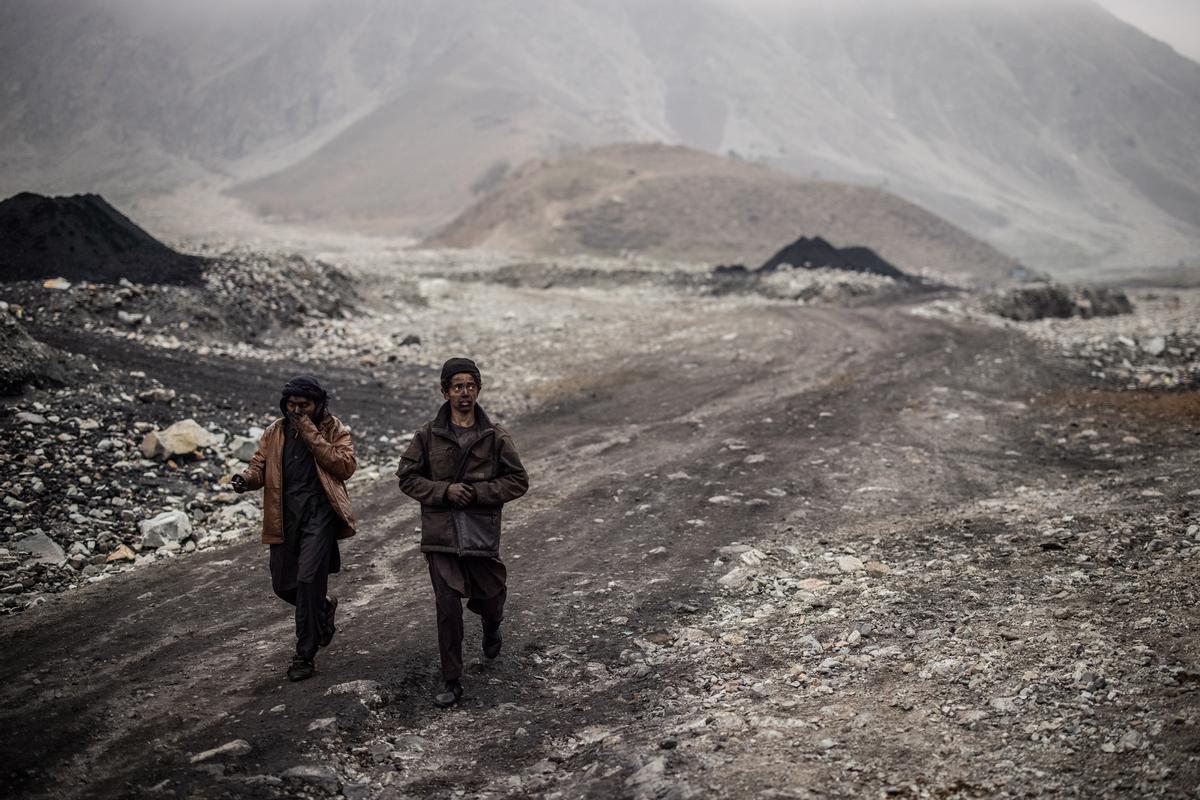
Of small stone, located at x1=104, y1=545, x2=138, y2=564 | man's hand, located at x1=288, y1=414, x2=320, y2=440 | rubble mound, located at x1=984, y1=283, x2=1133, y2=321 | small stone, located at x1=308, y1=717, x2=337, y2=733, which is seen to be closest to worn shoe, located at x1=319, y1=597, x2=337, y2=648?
small stone, located at x1=308, y1=717, x2=337, y2=733

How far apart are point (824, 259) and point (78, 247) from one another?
21935 millimetres

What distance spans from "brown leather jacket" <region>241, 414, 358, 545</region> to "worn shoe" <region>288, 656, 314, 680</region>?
669 mm

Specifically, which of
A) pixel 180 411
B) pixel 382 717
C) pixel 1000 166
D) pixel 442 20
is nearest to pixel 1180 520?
pixel 382 717

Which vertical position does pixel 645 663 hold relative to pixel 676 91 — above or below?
below

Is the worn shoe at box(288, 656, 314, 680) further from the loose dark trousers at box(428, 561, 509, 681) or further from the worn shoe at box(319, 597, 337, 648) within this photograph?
the loose dark trousers at box(428, 561, 509, 681)

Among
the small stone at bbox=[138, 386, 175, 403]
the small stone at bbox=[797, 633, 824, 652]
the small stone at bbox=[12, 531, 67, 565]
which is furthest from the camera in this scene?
the small stone at bbox=[138, 386, 175, 403]

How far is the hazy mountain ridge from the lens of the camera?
78.9 meters

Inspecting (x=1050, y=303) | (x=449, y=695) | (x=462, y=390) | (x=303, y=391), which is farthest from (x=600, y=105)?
(x=449, y=695)

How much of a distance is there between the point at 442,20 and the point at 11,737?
397ft

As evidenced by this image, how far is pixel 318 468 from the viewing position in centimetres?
480

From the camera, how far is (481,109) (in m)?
84.5

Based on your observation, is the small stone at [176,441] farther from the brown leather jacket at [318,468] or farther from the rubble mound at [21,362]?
the brown leather jacket at [318,468]

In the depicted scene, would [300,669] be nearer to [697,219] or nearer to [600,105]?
[697,219]

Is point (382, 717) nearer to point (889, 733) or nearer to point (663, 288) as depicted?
point (889, 733)
